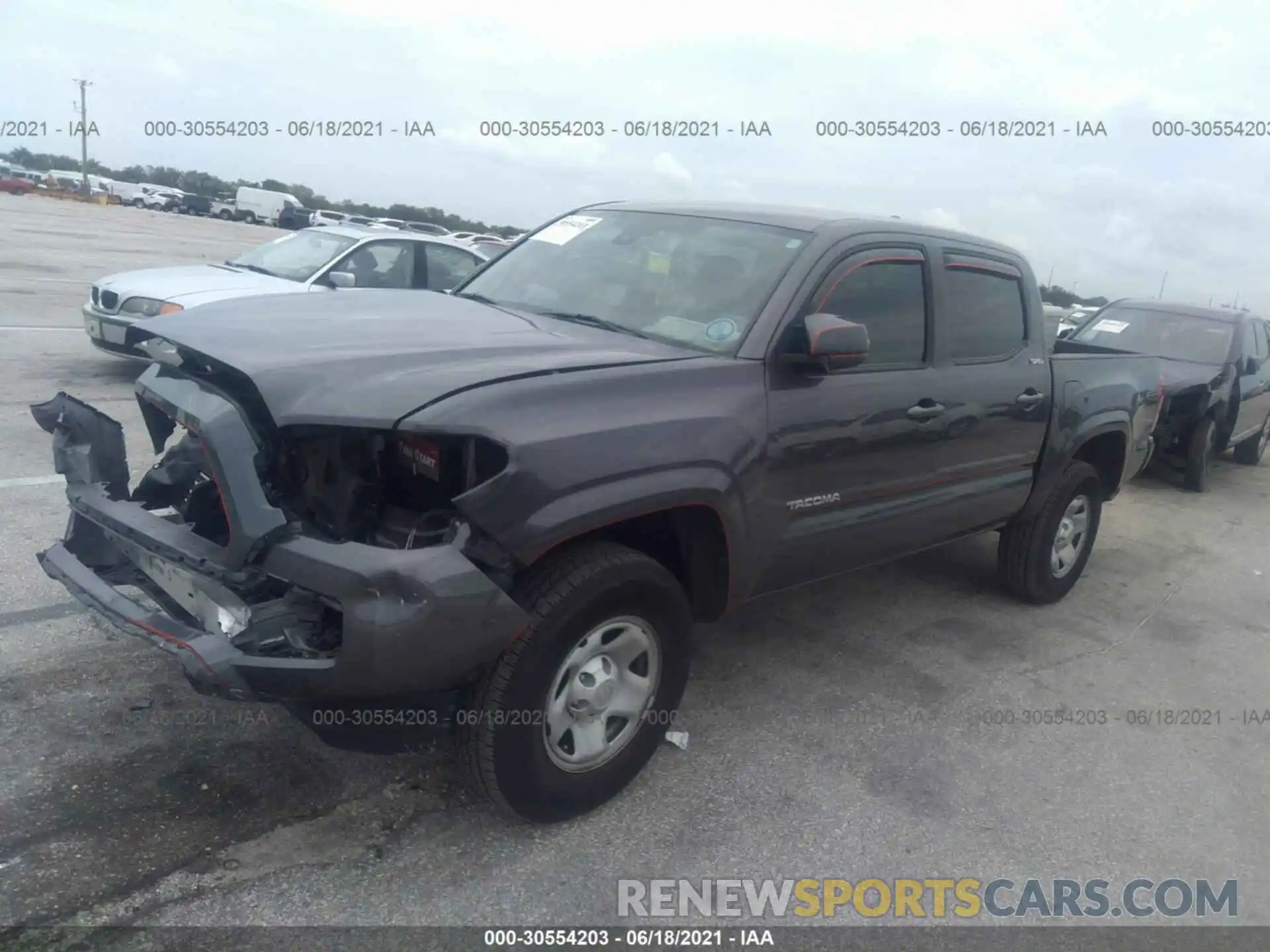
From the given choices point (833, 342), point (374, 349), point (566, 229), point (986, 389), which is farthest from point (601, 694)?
point (986, 389)

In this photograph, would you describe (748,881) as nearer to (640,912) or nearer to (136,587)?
(640,912)

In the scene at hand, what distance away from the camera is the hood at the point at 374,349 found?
9.08ft

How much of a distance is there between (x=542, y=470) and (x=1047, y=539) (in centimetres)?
367

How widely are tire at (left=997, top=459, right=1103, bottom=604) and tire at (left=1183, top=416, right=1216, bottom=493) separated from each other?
14.3 ft

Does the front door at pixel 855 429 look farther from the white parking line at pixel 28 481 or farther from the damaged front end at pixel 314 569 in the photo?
the white parking line at pixel 28 481

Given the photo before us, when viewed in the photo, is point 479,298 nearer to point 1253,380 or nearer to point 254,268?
point 254,268

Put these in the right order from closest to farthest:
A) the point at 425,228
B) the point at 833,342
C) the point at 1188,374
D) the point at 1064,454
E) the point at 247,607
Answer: the point at 247,607, the point at 833,342, the point at 1064,454, the point at 1188,374, the point at 425,228

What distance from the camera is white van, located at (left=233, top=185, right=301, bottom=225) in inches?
2074

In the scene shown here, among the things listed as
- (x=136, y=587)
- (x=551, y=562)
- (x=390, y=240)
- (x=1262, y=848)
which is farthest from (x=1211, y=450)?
(x=136, y=587)

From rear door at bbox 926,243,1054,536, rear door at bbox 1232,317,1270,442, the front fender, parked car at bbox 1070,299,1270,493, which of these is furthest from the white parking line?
rear door at bbox 1232,317,1270,442

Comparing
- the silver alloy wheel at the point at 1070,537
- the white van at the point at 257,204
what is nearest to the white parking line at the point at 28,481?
the silver alloy wheel at the point at 1070,537

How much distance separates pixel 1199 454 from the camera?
31.2 feet

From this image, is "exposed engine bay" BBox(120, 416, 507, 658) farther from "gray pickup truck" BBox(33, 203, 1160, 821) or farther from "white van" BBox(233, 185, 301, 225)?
"white van" BBox(233, 185, 301, 225)

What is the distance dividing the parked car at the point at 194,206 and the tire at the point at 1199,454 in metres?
53.4
